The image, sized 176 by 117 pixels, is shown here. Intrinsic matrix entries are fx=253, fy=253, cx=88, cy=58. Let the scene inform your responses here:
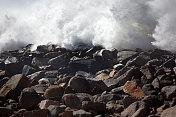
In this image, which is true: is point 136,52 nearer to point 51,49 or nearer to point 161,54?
point 161,54

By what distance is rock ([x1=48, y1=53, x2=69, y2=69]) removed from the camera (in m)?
10.0

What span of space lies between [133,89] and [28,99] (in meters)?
2.49

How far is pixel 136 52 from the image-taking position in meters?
10.0

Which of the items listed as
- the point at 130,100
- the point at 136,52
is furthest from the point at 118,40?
the point at 130,100

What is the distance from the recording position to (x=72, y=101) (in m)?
5.44

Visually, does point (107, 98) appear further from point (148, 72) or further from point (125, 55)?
A: point (125, 55)

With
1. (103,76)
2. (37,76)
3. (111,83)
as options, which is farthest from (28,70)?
(111,83)

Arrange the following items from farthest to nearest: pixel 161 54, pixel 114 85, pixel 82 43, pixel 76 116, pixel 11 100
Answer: pixel 82 43 → pixel 161 54 → pixel 114 85 → pixel 11 100 → pixel 76 116

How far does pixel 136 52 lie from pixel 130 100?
16.9ft

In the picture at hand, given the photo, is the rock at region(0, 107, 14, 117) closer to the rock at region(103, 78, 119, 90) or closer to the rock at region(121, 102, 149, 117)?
the rock at region(121, 102, 149, 117)

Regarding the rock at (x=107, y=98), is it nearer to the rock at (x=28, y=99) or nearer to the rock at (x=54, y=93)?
the rock at (x=54, y=93)

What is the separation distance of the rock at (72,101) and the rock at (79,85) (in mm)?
817

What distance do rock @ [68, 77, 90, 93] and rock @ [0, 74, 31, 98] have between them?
1198mm

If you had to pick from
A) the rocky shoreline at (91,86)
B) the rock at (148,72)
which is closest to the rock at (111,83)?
the rocky shoreline at (91,86)
